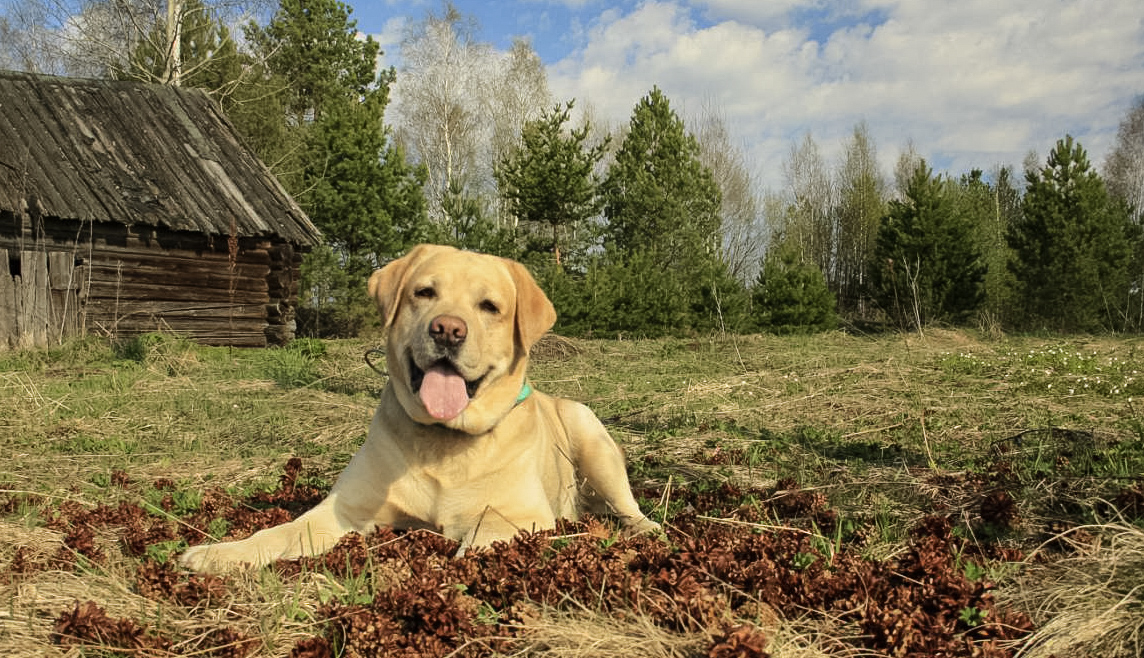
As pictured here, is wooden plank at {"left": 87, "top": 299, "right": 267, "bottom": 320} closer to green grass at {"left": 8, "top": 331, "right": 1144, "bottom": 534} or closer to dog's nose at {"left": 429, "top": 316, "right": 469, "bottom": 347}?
green grass at {"left": 8, "top": 331, "right": 1144, "bottom": 534}

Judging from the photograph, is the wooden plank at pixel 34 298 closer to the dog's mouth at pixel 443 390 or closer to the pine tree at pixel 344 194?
the pine tree at pixel 344 194

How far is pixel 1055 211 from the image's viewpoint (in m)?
26.3

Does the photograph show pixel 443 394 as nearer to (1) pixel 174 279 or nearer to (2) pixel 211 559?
(2) pixel 211 559

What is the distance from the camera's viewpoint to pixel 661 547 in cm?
300

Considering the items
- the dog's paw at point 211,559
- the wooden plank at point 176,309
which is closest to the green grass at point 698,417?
the dog's paw at point 211,559

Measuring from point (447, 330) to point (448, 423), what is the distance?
0.44 m

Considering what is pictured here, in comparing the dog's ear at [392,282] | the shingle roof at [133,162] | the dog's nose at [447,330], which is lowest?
the dog's nose at [447,330]

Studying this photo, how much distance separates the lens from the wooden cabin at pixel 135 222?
14273mm

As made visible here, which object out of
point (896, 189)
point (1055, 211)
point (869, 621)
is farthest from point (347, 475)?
point (896, 189)

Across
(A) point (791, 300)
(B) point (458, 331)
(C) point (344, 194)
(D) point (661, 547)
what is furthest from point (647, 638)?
(C) point (344, 194)

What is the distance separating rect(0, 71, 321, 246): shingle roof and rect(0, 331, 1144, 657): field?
8546 millimetres

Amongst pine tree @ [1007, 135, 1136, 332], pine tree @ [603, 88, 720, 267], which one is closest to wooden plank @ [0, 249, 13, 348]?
pine tree @ [603, 88, 720, 267]

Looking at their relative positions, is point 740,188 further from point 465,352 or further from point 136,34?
point 465,352

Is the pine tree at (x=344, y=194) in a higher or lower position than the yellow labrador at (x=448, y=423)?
higher
